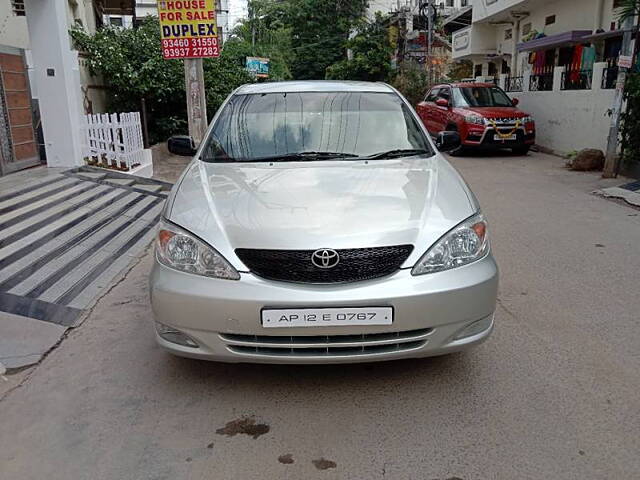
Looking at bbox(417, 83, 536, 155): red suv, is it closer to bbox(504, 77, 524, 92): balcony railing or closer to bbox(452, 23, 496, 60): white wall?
bbox(504, 77, 524, 92): balcony railing

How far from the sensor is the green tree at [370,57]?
29.5 meters

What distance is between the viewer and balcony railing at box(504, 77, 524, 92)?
16.3 meters

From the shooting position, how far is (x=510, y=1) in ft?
60.4

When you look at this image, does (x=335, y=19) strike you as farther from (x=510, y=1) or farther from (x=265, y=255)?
(x=265, y=255)

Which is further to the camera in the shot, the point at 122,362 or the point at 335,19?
the point at 335,19

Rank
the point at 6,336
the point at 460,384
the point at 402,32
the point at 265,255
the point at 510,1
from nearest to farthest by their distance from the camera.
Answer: the point at 265,255 < the point at 460,384 < the point at 6,336 < the point at 510,1 < the point at 402,32

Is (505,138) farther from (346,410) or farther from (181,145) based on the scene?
(346,410)

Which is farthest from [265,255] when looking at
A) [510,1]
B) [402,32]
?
[402,32]

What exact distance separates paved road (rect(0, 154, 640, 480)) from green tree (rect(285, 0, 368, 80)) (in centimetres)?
3956

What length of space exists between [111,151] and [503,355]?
7981 mm

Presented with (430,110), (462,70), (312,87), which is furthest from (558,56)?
(312,87)

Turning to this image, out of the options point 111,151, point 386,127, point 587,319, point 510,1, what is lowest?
point 587,319

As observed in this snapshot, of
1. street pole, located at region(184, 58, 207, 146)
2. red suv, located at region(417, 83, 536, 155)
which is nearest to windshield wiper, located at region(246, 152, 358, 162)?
street pole, located at region(184, 58, 207, 146)

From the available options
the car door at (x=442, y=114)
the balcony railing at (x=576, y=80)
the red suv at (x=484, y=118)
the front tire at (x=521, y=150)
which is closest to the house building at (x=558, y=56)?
the balcony railing at (x=576, y=80)
